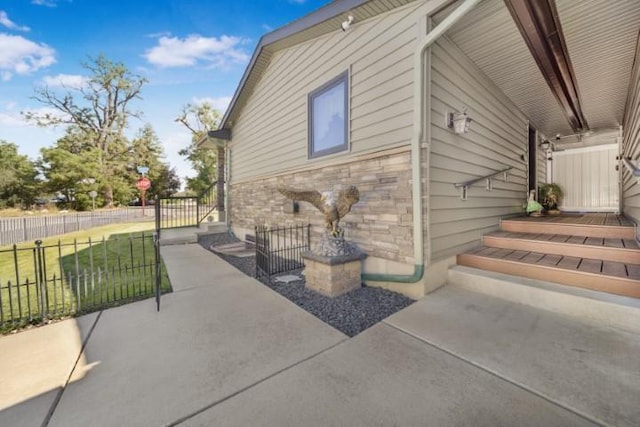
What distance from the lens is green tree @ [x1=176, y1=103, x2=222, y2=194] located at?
24.0m

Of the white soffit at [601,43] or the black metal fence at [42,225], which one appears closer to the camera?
the white soffit at [601,43]

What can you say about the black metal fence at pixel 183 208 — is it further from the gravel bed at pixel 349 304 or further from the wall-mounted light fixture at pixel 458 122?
the wall-mounted light fixture at pixel 458 122

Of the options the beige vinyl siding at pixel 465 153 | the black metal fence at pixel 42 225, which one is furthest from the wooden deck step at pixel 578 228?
the black metal fence at pixel 42 225

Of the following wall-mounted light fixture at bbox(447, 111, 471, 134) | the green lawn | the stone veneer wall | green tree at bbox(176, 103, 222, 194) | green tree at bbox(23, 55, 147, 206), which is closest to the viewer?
the green lawn

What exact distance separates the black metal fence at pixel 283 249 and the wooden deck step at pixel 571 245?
128 inches

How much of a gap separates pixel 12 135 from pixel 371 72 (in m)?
37.3

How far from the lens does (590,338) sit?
2.25 m

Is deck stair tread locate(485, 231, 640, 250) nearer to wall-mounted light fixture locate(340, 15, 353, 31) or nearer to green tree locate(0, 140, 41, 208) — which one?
wall-mounted light fixture locate(340, 15, 353, 31)

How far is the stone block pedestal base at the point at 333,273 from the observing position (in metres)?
3.52

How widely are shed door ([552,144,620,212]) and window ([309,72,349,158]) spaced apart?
23.9ft

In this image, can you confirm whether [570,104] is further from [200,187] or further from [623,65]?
[200,187]

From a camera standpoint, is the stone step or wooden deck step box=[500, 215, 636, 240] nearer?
the stone step

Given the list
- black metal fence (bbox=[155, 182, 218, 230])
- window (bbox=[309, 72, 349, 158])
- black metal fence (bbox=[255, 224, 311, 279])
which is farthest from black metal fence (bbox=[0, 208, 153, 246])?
window (bbox=[309, 72, 349, 158])

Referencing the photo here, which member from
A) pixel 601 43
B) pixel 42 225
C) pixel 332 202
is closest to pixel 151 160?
pixel 42 225
